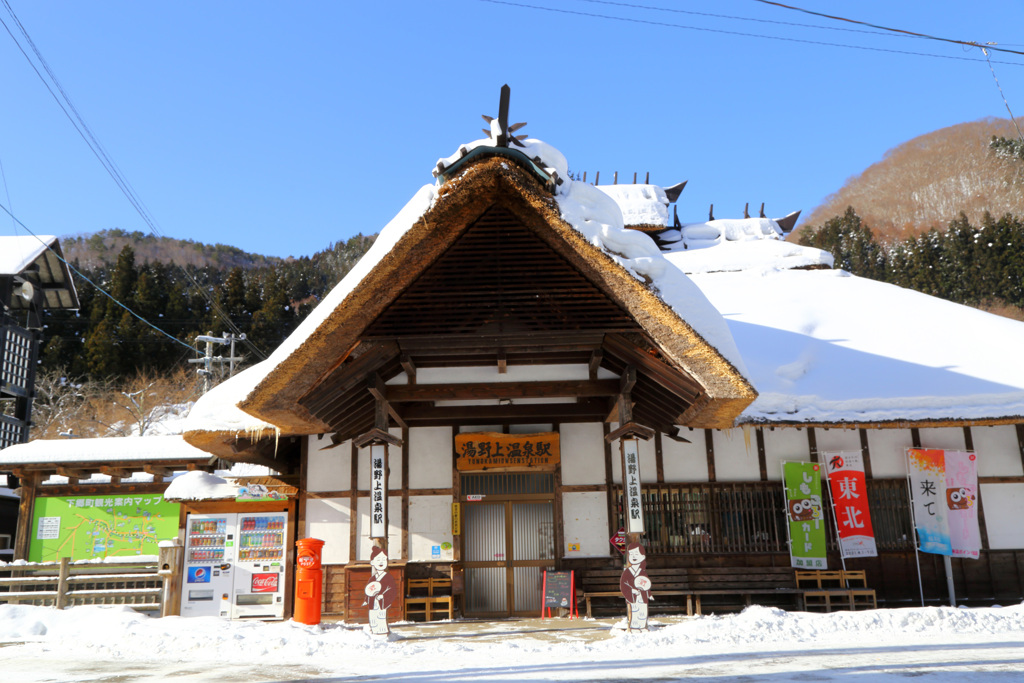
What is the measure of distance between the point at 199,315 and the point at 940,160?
68.8 m

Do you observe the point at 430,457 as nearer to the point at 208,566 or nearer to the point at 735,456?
the point at 208,566

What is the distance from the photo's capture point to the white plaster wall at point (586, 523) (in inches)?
343

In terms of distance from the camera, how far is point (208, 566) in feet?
30.0

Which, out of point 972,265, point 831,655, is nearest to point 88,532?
point 831,655

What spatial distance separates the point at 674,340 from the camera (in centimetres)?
628

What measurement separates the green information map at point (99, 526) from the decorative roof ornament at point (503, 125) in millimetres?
8791

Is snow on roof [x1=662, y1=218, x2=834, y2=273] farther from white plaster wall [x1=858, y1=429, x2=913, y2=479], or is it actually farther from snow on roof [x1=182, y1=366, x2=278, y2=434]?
snow on roof [x1=182, y1=366, x2=278, y2=434]

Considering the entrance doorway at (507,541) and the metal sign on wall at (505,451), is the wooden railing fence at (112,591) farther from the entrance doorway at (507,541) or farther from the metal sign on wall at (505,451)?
the metal sign on wall at (505,451)

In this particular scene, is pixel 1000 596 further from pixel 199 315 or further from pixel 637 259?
pixel 199 315

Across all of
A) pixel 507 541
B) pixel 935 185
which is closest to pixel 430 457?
pixel 507 541

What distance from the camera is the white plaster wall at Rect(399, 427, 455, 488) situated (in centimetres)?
902

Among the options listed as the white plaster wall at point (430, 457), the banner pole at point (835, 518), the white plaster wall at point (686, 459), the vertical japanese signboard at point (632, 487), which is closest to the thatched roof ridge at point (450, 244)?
the vertical japanese signboard at point (632, 487)

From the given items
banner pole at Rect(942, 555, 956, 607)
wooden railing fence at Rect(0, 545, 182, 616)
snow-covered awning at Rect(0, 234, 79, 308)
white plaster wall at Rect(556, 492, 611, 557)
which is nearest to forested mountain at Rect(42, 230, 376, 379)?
snow-covered awning at Rect(0, 234, 79, 308)

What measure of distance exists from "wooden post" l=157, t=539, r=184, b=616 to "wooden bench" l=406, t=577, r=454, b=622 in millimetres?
3198
